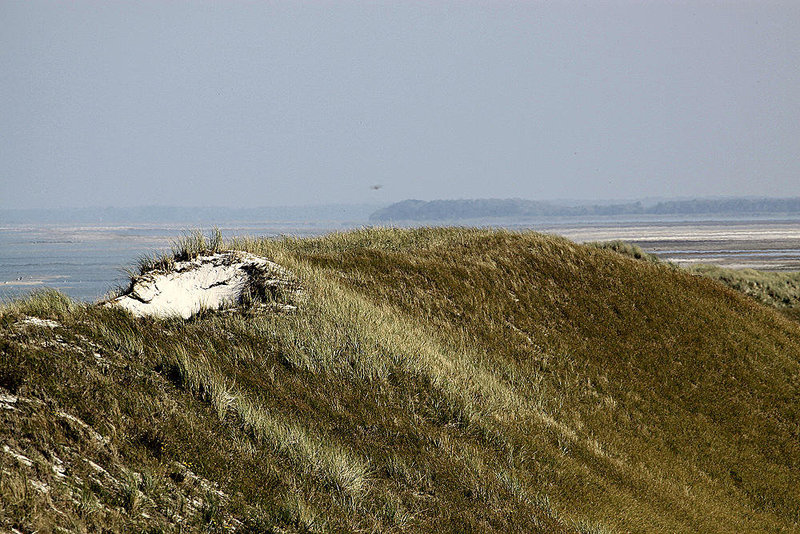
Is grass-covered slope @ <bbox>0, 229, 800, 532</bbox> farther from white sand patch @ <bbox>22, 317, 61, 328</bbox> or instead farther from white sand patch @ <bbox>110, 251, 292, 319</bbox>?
white sand patch @ <bbox>110, 251, 292, 319</bbox>

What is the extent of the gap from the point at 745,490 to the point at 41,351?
14516 millimetres

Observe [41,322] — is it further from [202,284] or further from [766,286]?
[766,286]

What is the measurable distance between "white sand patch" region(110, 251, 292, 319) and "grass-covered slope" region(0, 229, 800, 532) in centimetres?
79

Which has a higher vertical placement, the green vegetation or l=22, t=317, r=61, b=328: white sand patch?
l=22, t=317, r=61, b=328: white sand patch

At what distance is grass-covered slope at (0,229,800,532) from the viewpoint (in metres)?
7.62

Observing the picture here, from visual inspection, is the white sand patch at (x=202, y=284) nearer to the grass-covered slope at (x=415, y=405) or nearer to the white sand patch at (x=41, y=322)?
the grass-covered slope at (x=415, y=405)

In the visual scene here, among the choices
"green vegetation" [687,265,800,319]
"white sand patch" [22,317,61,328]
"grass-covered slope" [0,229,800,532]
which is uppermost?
"white sand patch" [22,317,61,328]

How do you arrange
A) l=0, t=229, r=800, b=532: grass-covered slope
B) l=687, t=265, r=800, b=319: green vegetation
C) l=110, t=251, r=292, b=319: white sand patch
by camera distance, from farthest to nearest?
l=687, t=265, r=800, b=319: green vegetation → l=110, t=251, r=292, b=319: white sand patch → l=0, t=229, r=800, b=532: grass-covered slope

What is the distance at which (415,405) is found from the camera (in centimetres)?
1225

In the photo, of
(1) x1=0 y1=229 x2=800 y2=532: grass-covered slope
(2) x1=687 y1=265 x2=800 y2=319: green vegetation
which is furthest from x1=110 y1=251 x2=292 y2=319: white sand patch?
(2) x1=687 y1=265 x2=800 y2=319: green vegetation

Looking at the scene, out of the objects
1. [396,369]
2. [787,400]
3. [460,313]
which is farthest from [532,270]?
[396,369]

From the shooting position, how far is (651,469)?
14727mm

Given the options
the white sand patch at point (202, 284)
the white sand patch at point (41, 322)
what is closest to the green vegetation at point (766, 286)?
the white sand patch at point (202, 284)

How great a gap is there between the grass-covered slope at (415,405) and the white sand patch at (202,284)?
2.59 feet
